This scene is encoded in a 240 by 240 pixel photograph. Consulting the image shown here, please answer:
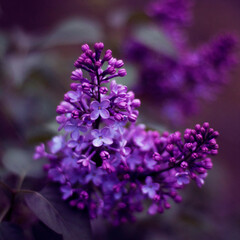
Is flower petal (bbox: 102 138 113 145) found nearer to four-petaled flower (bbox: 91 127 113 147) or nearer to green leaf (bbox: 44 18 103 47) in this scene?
four-petaled flower (bbox: 91 127 113 147)

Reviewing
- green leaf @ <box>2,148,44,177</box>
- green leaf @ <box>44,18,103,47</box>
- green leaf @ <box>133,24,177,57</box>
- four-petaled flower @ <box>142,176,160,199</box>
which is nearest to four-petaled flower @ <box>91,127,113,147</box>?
four-petaled flower @ <box>142,176,160,199</box>

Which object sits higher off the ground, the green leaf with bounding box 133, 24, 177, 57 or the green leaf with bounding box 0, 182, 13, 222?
the green leaf with bounding box 133, 24, 177, 57

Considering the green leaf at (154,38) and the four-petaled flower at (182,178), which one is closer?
the four-petaled flower at (182,178)

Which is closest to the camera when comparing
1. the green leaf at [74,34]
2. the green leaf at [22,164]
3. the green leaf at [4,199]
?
the green leaf at [4,199]

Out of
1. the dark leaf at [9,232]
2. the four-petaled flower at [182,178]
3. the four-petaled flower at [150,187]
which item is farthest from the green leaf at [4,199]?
the four-petaled flower at [182,178]

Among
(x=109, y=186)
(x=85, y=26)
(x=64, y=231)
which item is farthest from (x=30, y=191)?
(x=85, y=26)

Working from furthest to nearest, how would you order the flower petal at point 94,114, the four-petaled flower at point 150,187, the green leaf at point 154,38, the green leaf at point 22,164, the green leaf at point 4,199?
the green leaf at point 154,38 < the green leaf at point 22,164 < the green leaf at point 4,199 < the four-petaled flower at point 150,187 < the flower petal at point 94,114

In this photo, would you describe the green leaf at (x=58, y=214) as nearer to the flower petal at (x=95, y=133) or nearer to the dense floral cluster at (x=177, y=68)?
the flower petal at (x=95, y=133)
